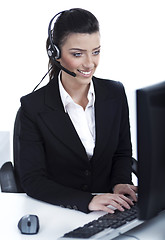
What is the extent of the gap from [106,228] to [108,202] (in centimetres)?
24

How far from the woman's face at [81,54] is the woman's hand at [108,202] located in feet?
1.91

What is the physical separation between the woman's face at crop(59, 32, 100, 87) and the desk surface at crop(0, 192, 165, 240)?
0.57 m

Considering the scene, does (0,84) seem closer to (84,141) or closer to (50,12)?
(50,12)

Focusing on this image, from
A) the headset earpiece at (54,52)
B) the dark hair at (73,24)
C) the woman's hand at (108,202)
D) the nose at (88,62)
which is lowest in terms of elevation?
the woman's hand at (108,202)

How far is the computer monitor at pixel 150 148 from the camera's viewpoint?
4.06ft

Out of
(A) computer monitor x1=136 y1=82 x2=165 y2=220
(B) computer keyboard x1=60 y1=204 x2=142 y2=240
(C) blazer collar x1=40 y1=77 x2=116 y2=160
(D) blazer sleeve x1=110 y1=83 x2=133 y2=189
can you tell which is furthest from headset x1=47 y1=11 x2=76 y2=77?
(A) computer monitor x1=136 y1=82 x2=165 y2=220

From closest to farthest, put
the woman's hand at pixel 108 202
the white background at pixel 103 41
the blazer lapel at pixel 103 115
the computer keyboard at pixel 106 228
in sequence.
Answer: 1. the computer keyboard at pixel 106 228
2. the woman's hand at pixel 108 202
3. the blazer lapel at pixel 103 115
4. the white background at pixel 103 41

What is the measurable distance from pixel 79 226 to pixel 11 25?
243cm

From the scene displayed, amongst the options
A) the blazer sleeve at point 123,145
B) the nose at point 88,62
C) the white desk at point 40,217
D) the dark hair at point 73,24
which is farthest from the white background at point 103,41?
the white desk at point 40,217

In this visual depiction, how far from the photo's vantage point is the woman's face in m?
2.02

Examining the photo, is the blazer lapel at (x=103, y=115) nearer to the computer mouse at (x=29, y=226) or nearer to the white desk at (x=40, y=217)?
the white desk at (x=40, y=217)

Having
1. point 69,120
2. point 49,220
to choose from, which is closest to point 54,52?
point 69,120

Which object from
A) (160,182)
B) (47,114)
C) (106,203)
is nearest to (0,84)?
(47,114)

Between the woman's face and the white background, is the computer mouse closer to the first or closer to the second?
the woman's face
